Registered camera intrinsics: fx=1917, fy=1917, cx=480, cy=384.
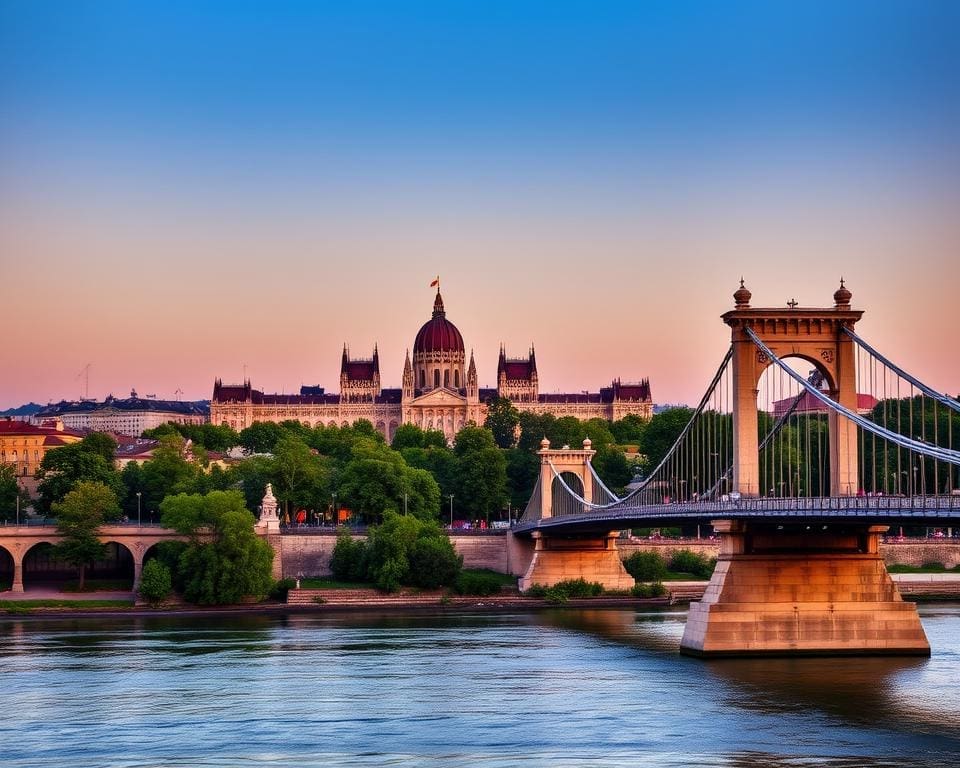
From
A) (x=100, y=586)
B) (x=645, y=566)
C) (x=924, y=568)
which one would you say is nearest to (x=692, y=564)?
(x=645, y=566)

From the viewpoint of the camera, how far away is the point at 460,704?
4141 centimetres

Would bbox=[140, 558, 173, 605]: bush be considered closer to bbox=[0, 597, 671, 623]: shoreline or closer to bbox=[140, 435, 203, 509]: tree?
bbox=[0, 597, 671, 623]: shoreline

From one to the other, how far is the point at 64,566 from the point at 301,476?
52.5ft

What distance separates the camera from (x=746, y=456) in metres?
49.1

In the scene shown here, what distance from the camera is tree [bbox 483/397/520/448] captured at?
570 feet

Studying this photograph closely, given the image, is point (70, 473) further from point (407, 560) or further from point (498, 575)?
point (407, 560)

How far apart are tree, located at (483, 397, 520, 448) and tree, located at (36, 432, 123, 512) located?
249 feet

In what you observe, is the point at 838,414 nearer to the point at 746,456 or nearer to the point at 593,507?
the point at 746,456

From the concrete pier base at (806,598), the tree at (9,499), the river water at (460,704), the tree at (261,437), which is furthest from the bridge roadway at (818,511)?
the tree at (261,437)

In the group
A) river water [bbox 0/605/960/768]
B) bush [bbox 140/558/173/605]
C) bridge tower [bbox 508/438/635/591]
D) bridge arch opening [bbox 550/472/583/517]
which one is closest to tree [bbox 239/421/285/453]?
bridge arch opening [bbox 550/472/583/517]

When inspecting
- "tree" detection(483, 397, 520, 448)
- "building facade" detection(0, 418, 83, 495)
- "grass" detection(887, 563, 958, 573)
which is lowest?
"grass" detection(887, 563, 958, 573)

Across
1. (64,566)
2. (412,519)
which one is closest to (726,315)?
(412,519)

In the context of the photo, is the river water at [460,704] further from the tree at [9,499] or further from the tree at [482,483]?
the tree at [482,483]

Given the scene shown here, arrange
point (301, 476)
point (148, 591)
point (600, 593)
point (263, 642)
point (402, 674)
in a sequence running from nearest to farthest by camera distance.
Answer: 1. point (402, 674)
2. point (263, 642)
3. point (148, 591)
4. point (600, 593)
5. point (301, 476)
